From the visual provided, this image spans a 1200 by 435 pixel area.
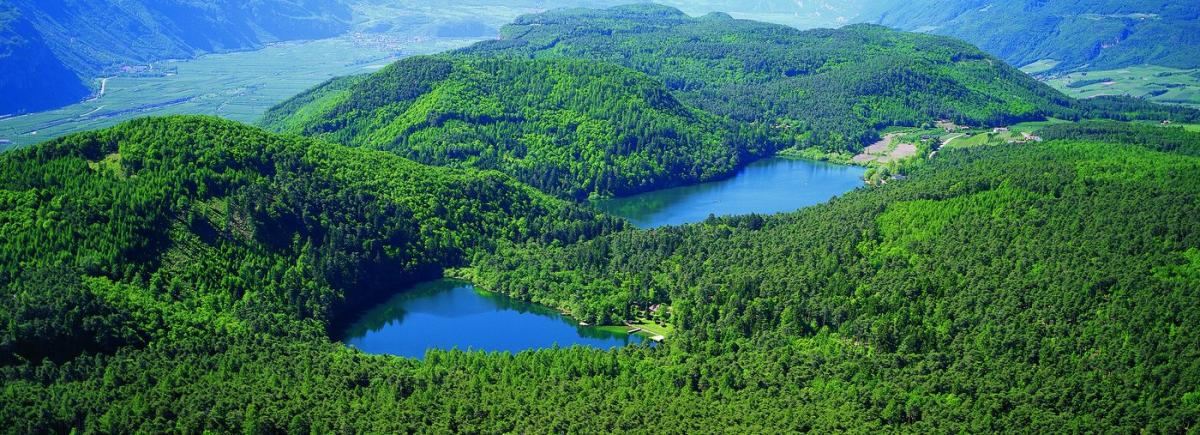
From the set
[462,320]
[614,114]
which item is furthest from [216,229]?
[614,114]

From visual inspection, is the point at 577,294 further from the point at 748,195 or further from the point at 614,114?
the point at 614,114

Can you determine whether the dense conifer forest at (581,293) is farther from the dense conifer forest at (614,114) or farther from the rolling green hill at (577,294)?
the dense conifer forest at (614,114)

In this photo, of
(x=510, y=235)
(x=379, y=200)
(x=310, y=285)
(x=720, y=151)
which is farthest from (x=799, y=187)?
(x=310, y=285)

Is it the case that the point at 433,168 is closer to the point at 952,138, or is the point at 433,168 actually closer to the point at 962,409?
the point at 962,409

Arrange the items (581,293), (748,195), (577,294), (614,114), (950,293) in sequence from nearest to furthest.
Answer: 1. (950,293)
2. (577,294)
3. (581,293)
4. (748,195)
5. (614,114)

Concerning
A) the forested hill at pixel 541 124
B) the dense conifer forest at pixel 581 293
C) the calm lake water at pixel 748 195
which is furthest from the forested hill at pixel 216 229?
the forested hill at pixel 541 124

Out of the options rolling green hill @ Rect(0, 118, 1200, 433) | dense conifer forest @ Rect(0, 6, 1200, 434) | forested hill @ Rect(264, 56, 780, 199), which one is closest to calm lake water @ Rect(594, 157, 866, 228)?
forested hill @ Rect(264, 56, 780, 199)
